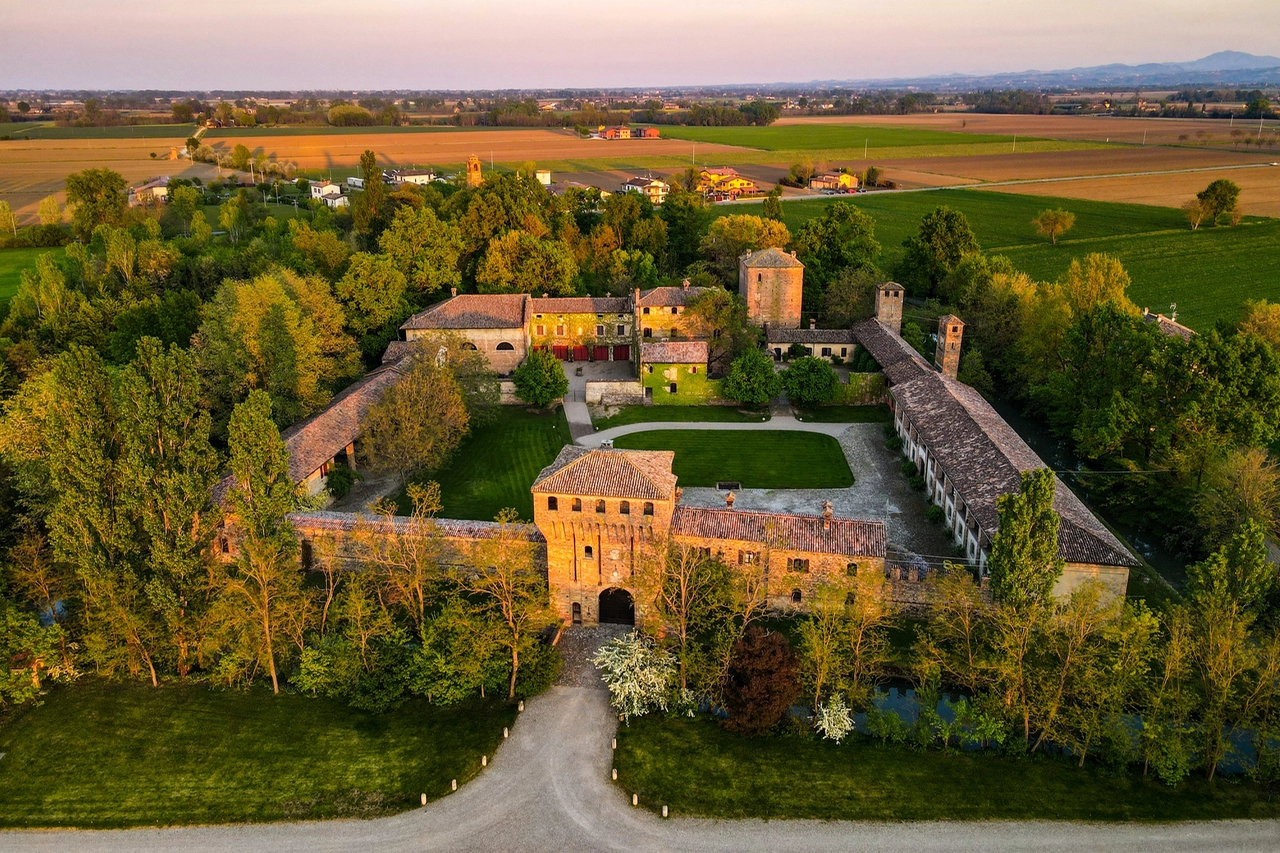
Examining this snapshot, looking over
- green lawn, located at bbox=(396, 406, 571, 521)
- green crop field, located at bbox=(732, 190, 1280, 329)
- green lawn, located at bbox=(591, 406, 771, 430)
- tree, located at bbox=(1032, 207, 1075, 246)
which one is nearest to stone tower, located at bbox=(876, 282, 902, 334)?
green lawn, located at bbox=(591, 406, 771, 430)

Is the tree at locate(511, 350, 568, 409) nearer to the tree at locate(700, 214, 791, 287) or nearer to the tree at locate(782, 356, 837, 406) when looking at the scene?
the tree at locate(782, 356, 837, 406)

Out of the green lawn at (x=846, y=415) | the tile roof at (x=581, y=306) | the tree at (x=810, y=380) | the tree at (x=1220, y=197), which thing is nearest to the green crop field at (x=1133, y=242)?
the tree at (x=1220, y=197)

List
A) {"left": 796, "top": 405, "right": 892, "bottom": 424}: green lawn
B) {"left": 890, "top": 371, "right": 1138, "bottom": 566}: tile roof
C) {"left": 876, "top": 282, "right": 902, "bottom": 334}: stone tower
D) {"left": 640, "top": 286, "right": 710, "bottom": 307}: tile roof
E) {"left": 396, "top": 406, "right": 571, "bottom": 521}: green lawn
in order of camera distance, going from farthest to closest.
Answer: {"left": 640, "top": 286, "right": 710, "bottom": 307}: tile roof < {"left": 876, "top": 282, "right": 902, "bottom": 334}: stone tower < {"left": 796, "top": 405, "right": 892, "bottom": 424}: green lawn < {"left": 396, "top": 406, "right": 571, "bottom": 521}: green lawn < {"left": 890, "top": 371, "right": 1138, "bottom": 566}: tile roof

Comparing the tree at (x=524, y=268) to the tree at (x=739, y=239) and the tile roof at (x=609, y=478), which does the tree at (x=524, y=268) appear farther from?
the tile roof at (x=609, y=478)

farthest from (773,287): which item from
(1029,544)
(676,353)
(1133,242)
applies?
(1133,242)

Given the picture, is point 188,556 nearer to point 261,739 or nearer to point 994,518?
point 261,739

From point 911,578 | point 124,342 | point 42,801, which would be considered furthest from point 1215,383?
point 124,342
